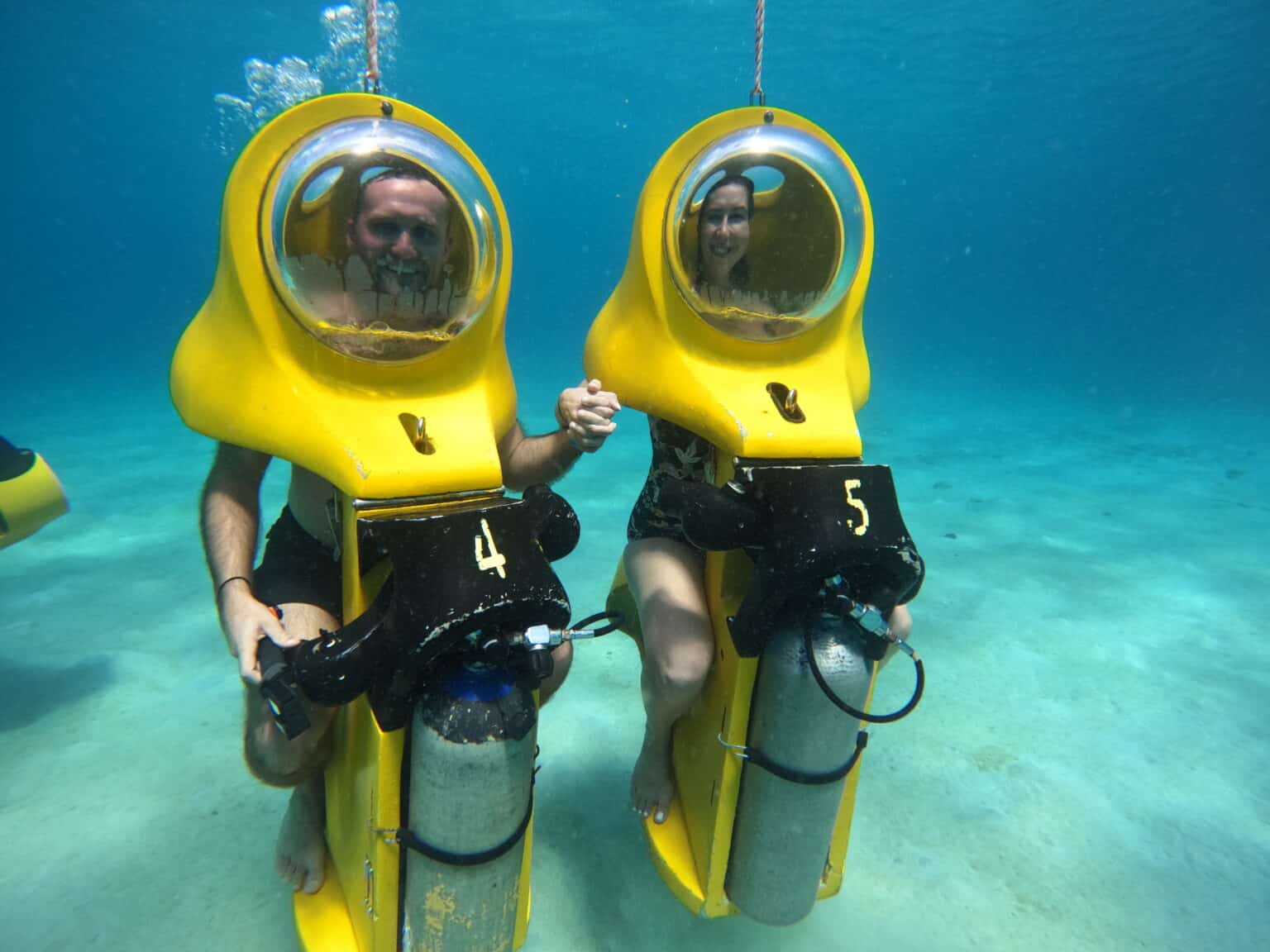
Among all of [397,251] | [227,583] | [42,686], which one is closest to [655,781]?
[227,583]

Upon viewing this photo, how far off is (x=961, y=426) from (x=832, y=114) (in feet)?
113

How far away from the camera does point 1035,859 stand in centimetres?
240

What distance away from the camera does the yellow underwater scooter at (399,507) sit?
4.37ft

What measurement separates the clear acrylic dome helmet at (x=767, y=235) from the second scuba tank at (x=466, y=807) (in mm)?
1217

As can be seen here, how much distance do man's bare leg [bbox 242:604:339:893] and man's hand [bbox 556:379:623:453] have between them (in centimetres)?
86

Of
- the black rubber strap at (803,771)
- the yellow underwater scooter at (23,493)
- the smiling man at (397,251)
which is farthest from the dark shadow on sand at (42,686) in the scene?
the black rubber strap at (803,771)

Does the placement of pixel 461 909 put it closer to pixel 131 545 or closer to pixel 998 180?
pixel 131 545

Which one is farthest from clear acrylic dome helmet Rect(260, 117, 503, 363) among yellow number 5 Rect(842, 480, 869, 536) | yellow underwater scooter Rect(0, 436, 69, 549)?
yellow underwater scooter Rect(0, 436, 69, 549)

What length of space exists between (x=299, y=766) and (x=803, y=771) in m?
1.34

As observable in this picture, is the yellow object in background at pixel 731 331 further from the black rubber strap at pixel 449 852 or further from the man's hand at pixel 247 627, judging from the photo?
the man's hand at pixel 247 627

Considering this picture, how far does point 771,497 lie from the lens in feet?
5.16

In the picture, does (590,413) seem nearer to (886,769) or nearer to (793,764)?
(793,764)

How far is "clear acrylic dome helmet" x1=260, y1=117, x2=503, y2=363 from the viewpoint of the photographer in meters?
1.61

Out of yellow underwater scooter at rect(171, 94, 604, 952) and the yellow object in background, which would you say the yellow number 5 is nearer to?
the yellow object in background
